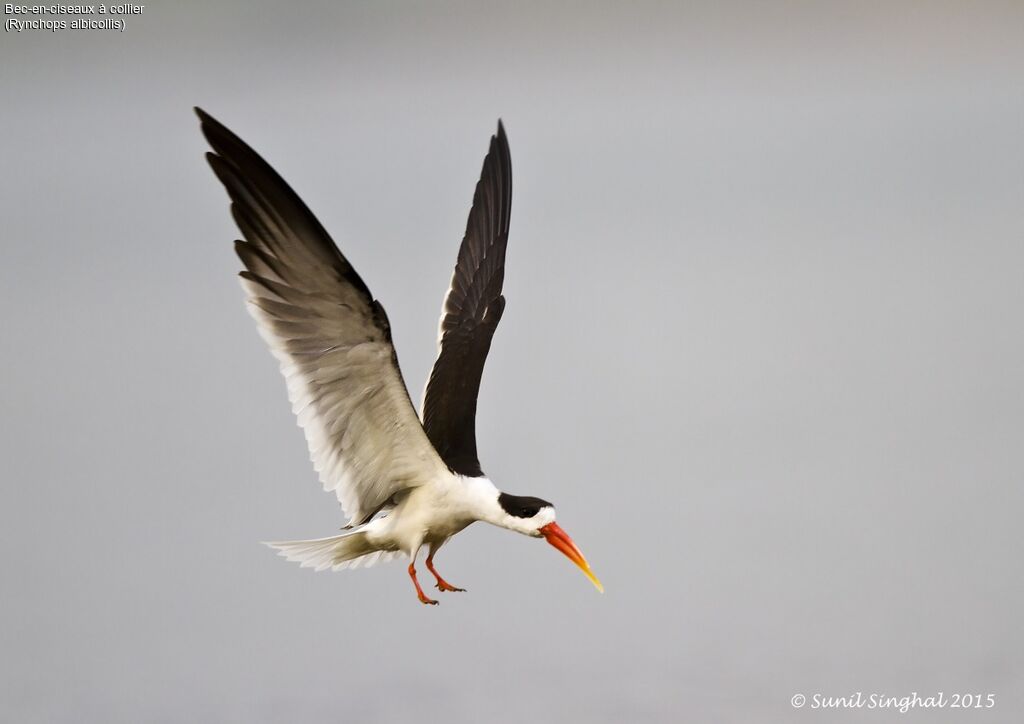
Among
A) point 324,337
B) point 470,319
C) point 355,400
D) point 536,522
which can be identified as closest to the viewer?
point 324,337

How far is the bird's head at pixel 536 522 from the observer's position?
17.6 feet

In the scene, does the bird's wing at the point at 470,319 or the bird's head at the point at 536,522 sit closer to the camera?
the bird's head at the point at 536,522

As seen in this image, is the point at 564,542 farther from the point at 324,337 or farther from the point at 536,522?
the point at 324,337

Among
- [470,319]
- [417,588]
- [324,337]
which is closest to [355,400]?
[324,337]

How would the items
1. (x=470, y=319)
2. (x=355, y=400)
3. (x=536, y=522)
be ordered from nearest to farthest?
(x=355, y=400) → (x=536, y=522) → (x=470, y=319)

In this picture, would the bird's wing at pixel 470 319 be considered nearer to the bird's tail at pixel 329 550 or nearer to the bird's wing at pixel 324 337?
the bird's wing at pixel 324 337

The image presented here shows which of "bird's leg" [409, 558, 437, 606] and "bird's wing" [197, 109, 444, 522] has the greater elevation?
"bird's wing" [197, 109, 444, 522]

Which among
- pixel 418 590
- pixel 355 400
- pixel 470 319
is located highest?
pixel 470 319

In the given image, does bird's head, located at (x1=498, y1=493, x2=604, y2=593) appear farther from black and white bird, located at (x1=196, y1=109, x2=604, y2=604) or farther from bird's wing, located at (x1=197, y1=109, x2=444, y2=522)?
bird's wing, located at (x1=197, y1=109, x2=444, y2=522)

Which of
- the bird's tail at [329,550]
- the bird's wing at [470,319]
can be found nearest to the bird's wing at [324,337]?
the bird's tail at [329,550]

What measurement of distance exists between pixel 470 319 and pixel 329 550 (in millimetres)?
1478

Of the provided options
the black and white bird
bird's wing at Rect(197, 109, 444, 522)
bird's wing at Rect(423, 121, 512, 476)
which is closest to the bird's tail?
the black and white bird

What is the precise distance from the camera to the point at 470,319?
6.56m

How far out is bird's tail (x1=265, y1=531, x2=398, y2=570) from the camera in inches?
218
